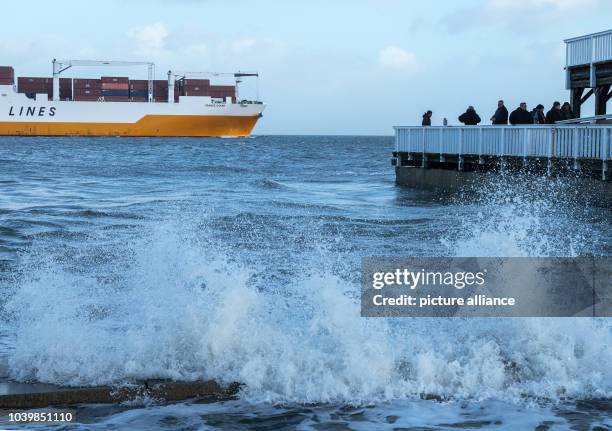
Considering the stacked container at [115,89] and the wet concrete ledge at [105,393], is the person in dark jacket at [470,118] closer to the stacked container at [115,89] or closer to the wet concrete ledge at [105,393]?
the wet concrete ledge at [105,393]

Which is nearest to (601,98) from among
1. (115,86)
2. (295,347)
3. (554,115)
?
(554,115)

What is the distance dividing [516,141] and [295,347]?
48.2ft

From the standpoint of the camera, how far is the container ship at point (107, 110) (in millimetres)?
96562

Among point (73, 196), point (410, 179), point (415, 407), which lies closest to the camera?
point (415, 407)

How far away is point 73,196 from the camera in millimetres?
24734

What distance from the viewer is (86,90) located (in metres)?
97.7

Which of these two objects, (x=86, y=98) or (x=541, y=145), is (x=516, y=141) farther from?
(x=86, y=98)

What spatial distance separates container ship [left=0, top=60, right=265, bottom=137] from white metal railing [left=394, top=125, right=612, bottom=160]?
72676 mm

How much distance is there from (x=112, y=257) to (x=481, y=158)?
38.9 feet

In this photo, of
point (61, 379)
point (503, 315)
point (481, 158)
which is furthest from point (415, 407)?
point (481, 158)

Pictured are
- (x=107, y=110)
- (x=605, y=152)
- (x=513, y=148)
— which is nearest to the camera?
(x=605, y=152)

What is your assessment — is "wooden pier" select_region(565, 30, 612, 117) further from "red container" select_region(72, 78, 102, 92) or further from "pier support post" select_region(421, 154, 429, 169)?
"red container" select_region(72, 78, 102, 92)

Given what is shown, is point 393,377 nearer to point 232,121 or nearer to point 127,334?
point 127,334

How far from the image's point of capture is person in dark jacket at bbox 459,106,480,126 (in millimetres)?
23328
